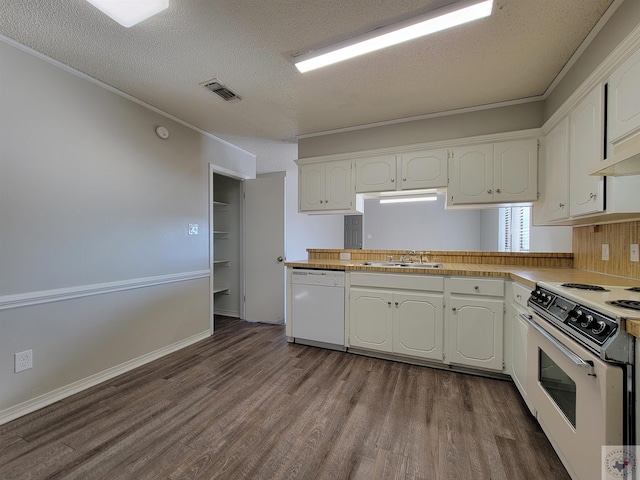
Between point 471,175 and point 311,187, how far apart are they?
A: 68.6 inches

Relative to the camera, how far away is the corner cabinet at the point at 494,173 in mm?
2496

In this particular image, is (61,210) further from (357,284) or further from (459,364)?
(459,364)

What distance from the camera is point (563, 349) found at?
4.01 ft

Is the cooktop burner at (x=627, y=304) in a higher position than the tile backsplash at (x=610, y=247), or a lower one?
lower

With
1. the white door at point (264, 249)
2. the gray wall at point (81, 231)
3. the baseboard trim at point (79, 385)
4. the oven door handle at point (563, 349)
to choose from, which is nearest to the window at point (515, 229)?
the oven door handle at point (563, 349)

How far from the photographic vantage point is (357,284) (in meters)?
2.71

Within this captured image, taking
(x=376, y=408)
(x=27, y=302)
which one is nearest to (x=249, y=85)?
(x=27, y=302)

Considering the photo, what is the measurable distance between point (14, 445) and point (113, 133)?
226cm

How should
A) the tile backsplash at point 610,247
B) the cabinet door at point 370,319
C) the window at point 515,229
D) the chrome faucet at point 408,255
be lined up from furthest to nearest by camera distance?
the window at point 515,229
the chrome faucet at point 408,255
the cabinet door at point 370,319
the tile backsplash at point 610,247

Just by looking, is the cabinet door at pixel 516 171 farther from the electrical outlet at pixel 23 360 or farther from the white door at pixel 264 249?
the electrical outlet at pixel 23 360

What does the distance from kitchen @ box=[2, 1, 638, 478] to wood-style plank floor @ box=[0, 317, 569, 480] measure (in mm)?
409

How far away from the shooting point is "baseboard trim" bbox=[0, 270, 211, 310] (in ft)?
5.88

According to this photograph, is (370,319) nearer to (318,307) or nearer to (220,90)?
(318,307)

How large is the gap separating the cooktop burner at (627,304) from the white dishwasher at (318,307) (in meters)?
1.93
